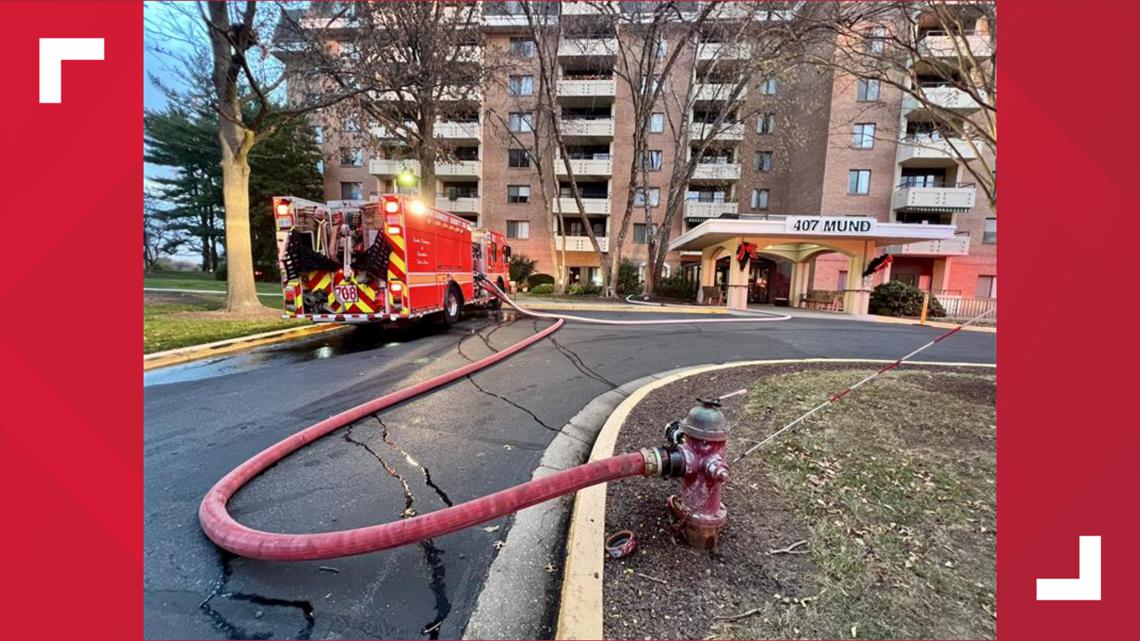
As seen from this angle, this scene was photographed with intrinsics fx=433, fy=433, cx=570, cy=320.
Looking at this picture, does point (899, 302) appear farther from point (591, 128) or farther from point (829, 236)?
point (591, 128)

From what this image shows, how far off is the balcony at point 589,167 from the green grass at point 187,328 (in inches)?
915

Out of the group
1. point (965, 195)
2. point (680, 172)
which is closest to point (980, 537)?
point (680, 172)

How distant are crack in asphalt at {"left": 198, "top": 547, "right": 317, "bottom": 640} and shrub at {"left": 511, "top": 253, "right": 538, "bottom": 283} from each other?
90.8 ft

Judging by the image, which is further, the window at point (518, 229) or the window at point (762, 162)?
the window at point (518, 229)

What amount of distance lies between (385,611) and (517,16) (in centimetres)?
3205

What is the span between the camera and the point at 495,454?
11.7 ft

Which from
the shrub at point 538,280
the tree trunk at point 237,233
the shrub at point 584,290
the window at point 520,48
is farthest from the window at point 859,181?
the tree trunk at point 237,233

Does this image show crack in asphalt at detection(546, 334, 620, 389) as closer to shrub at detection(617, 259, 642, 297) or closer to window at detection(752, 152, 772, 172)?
shrub at detection(617, 259, 642, 297)

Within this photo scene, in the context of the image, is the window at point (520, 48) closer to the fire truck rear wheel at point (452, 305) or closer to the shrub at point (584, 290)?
the shrub at point (584, 290)

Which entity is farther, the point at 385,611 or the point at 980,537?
the point at 980,537

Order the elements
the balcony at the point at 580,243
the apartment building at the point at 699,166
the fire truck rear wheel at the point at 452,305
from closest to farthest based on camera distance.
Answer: the fire truck rear wheel at the point at 452,305 < the apartment building at the point at 699,166 < the balcony at the point at 580,243

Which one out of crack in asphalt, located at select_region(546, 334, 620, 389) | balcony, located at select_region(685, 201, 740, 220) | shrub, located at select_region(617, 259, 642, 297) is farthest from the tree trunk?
balcony, located at select_region(685, 201, 740, 220)

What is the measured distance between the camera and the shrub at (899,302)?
1895cm
